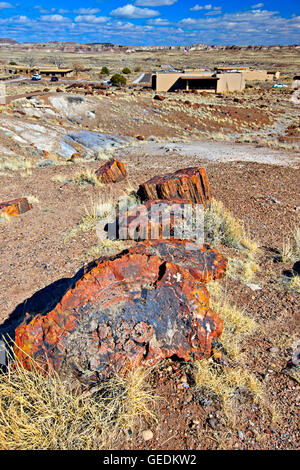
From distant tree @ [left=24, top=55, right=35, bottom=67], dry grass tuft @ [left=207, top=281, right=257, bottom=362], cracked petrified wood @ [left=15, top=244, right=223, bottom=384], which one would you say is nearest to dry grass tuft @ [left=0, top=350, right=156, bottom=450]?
cracked petrified wood @ [left=15, top=244, right=223, bottom=384]

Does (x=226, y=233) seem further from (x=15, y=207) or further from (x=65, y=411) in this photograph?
(x=15, y=207)

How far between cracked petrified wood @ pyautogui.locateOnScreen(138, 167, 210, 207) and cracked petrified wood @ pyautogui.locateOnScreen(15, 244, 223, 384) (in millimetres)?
3890

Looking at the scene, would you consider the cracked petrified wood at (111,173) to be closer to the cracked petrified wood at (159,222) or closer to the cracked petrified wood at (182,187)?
the cracked petrified wood at (182,187)

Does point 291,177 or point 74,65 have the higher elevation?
point 74,65

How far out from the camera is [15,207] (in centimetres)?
727

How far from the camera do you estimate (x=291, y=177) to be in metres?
10.2

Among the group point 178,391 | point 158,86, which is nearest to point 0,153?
point 178,391

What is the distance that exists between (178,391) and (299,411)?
39.8 inches

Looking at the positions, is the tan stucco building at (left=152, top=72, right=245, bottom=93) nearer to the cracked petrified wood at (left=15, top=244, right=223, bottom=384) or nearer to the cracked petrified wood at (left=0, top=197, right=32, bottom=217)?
the cracked petrified wood at (left=0, top=197, right=32, bottom=217)

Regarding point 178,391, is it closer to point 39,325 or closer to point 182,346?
point 182,346

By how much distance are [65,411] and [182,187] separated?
5.19 m

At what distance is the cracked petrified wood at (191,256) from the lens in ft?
14.3

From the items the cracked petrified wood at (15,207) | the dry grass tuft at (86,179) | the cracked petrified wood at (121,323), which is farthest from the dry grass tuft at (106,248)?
the dry grass tuft at (86,179)

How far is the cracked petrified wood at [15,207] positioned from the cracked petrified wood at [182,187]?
278cm
